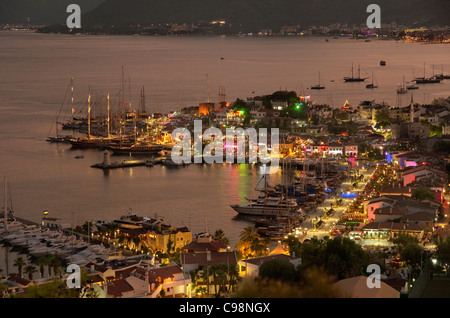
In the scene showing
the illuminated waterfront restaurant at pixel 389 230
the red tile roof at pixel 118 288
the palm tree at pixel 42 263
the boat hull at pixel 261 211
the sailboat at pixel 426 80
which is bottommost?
the boat hull at pixel 261 211

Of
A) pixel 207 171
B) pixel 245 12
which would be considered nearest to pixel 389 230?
pixel 207 171

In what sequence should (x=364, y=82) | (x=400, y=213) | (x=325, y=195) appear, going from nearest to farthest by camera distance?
(x=400, y=213) → (x=325, y=195) → (x=364, y=82)

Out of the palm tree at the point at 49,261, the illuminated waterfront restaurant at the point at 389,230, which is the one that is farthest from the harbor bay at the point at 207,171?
the palm tree at the point at 49,261

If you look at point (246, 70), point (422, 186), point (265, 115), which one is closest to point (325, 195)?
point (422, 186)

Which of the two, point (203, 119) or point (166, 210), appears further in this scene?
point (203, 119)

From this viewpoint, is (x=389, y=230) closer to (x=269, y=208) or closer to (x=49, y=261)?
(x=269, y=208)

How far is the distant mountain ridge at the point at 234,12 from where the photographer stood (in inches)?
2472

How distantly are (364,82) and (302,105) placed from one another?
9140 mm

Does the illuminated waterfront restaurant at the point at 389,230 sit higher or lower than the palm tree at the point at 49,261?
higher

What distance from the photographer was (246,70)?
2928 centimetres

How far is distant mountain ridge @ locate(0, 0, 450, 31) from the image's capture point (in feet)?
206

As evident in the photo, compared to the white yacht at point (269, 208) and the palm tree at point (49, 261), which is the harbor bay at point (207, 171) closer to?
the white yacht at point (269, 208)
